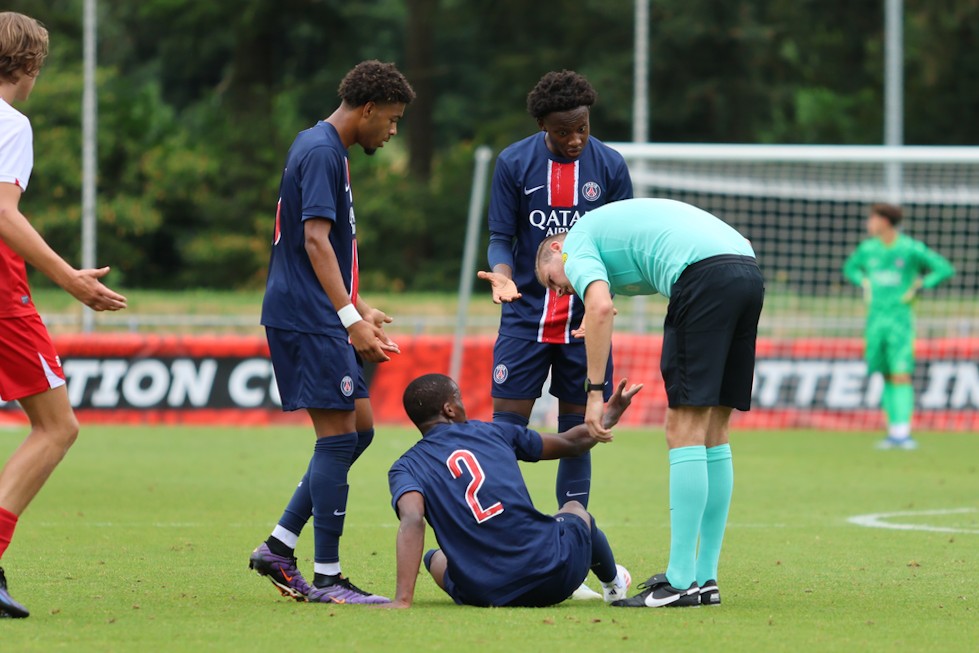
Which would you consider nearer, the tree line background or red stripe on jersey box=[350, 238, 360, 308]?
red stripe on jersey box=[350, 238, 360, 308]

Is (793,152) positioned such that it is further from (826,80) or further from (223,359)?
(826,80)

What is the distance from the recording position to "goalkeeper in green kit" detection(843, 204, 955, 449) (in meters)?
14.5

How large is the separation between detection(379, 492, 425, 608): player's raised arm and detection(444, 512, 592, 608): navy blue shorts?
263 millimetres

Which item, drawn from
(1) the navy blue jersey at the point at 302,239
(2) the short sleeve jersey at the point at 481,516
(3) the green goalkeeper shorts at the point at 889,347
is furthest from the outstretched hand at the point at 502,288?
(3) the green goalkeeper shorts at the point at 889,347

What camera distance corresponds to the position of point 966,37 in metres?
35.6

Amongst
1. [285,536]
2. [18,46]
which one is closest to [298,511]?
[285,536]

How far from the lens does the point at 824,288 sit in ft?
71.5

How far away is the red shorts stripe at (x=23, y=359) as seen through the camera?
5.62 m

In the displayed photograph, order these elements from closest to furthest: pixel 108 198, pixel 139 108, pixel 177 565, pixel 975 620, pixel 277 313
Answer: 1. pixel 975 620
2. pixel 277 313
3. pixel 177 565
4. pixel 108 198
5. pixel 139 108

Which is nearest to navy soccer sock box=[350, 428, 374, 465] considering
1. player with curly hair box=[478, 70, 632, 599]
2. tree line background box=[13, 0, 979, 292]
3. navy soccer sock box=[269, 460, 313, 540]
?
navy soccer sock box=[269, 460, 313, 540]

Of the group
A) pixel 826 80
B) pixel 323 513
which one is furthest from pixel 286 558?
pixel 826 80

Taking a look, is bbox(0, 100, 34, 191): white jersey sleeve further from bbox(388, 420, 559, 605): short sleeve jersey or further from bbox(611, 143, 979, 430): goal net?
bbox(611, 143, 979, 430): goal net

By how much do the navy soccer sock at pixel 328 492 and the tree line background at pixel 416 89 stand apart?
26212mm

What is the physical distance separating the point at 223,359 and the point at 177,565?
9.43 meters
